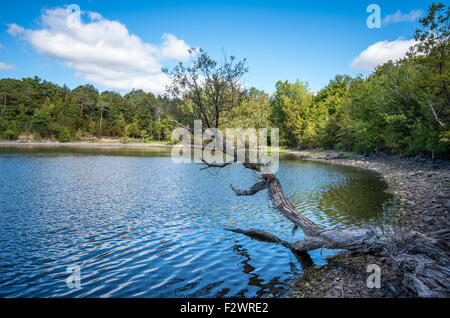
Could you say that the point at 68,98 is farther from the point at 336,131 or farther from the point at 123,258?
the point at 123,258

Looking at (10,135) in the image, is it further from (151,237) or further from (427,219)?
(427,219)

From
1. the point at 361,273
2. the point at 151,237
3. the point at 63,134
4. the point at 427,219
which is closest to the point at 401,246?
the point at 361,273

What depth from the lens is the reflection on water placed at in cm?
881

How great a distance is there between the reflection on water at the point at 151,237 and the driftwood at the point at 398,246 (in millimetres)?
1614

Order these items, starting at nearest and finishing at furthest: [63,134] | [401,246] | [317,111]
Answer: [401,246], [317,111], [63,134]

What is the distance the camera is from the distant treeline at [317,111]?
993 inches

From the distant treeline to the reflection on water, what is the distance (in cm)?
648

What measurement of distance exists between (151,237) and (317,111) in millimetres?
98144

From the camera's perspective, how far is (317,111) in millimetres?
100125

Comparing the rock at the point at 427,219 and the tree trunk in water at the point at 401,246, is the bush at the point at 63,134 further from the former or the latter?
the rock at the point at 427,219

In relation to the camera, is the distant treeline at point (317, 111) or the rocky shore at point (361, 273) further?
the distant treeline at point (317, 111)

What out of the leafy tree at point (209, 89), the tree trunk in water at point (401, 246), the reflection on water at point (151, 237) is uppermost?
the leafy tree at point (209, 89)

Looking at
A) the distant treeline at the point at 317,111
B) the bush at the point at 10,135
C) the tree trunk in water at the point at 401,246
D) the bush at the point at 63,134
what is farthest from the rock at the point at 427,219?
the bush at the point at 63,134

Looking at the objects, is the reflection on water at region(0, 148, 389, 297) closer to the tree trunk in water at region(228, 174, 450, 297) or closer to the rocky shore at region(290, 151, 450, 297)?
the rocky shore at region(290, 151, 450, 297)
